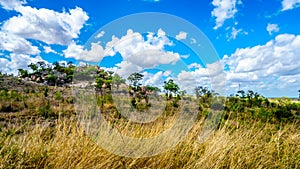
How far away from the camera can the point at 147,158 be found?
326 centimetres

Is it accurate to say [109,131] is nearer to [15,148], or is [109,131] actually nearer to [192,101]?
[15,148]

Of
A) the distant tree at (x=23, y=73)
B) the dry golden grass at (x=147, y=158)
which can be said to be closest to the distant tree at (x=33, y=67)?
the distant tree at (x=23, y=73)

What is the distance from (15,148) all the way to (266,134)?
13.1 ft

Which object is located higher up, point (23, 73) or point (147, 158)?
point (23, 73)

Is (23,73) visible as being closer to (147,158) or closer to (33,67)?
(33,67)

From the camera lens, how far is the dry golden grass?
2844 millimetres

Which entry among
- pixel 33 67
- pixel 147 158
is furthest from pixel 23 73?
pixel 147 158

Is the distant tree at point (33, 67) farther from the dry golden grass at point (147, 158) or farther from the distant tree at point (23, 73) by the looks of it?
the dry golden grass at point (147, 158)

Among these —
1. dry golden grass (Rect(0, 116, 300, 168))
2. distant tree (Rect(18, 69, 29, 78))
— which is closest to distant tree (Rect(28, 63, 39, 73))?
distant tree (Rect(18, 69, 29, 78))

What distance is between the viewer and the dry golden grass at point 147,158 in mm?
2844

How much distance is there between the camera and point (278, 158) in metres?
3.91

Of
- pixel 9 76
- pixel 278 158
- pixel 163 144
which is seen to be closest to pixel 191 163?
pixel 163 144

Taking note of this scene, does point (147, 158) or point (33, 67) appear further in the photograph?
point (33, 67)

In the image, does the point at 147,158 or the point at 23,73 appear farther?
the point at 23,73
